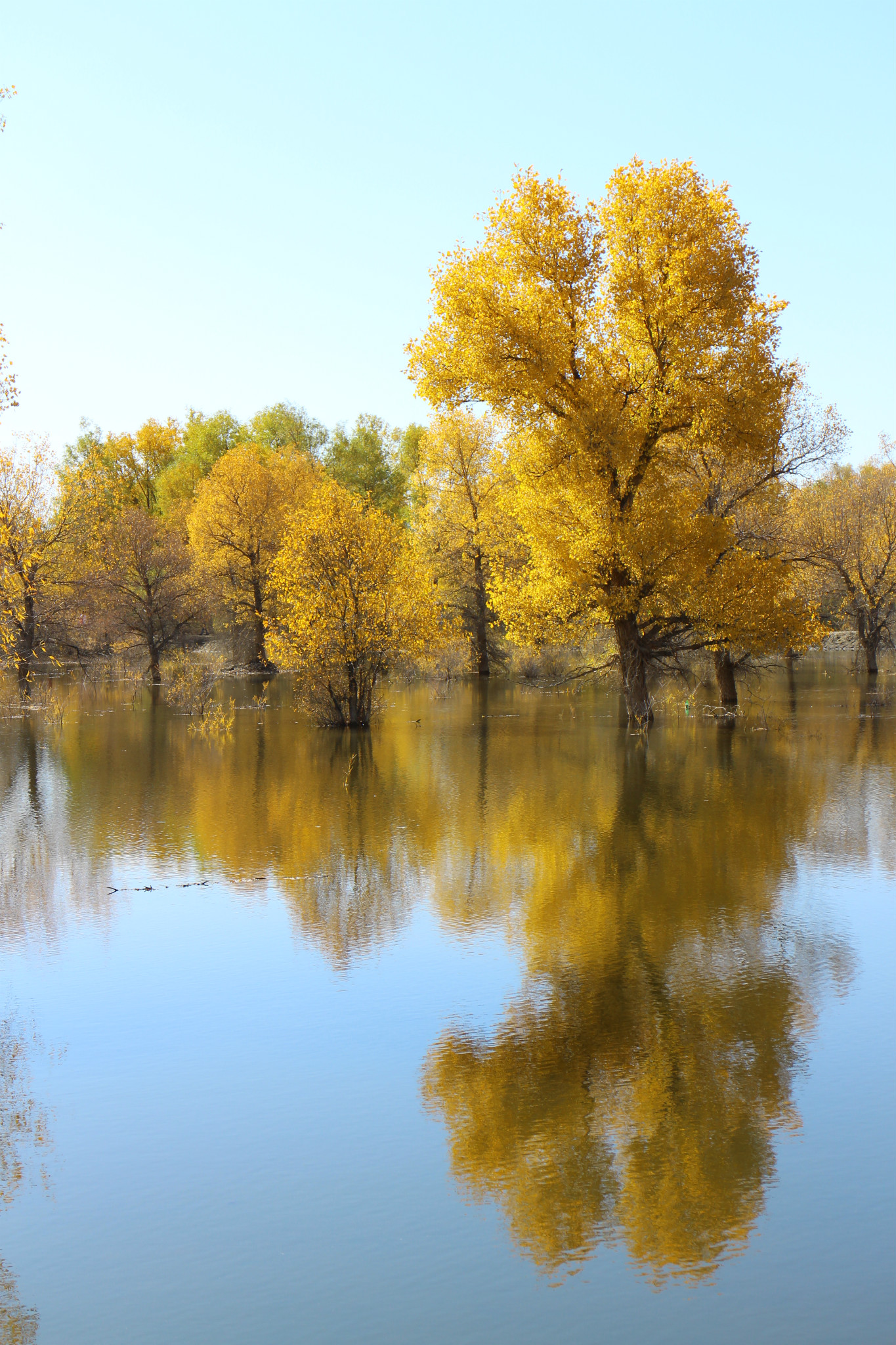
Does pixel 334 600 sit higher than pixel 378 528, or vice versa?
pixel 378 528

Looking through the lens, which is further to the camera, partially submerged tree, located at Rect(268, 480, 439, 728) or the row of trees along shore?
partially submerged tree, located at Rect(268, 480, 439, 728)

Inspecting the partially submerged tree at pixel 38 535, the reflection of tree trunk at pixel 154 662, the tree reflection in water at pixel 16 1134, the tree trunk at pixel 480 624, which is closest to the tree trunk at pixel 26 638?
the partially submerged tree at pixel 38 535

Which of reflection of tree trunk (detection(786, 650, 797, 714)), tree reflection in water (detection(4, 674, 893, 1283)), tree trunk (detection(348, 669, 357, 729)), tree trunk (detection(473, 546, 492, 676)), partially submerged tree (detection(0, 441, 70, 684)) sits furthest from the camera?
tree trunk (detection(473, 546, 492, 676))

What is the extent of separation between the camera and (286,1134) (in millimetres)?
6391

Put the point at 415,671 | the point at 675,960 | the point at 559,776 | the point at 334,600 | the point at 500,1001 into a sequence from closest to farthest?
the point at 500,1001 < the point at 675,960 < the point at 559,776 < the point at 334,600 < the point at 415,671

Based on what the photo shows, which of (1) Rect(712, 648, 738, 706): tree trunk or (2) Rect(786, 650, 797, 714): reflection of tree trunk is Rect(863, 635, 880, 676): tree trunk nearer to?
(2) Rect(786, 650, 797, 714): reflection of tree trunk

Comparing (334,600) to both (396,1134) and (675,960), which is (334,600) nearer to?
(675,960)

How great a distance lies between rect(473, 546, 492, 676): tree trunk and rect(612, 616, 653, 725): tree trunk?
Result: 22.4 m

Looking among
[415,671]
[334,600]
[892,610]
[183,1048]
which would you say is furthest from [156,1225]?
[892,610]

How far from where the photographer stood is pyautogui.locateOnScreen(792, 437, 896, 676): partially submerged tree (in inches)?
1854

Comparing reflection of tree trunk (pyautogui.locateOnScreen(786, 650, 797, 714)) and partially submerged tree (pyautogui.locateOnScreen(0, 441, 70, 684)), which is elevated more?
partially submerged tree (pyautogui.locateOnScreen(0, 441, 70, 684))

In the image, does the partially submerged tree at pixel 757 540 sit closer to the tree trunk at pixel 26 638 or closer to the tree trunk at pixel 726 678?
the tree trunk at pixel 726 678

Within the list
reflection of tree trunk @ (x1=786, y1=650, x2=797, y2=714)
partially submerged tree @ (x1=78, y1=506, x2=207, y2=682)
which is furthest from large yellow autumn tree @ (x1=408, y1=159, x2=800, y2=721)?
partially submerged tree @ (x1=78, y1=506, x2=207, y2=682)

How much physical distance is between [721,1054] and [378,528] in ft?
70.2
